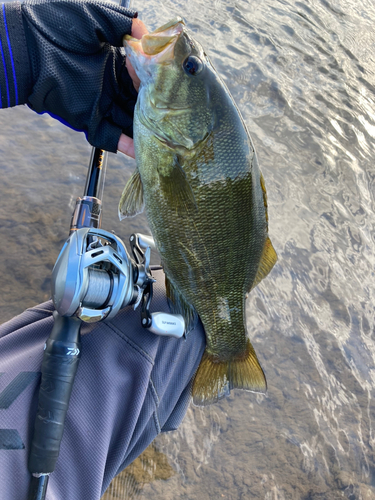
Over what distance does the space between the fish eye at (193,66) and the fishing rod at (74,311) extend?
83 centimetres

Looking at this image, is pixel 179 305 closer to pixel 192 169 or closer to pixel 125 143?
pixel 192 169

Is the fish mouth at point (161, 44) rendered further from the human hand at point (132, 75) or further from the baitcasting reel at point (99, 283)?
the baitcasting reel at point (99, 283)

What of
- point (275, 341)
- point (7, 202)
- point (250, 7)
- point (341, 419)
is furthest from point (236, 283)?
point (250, 7)

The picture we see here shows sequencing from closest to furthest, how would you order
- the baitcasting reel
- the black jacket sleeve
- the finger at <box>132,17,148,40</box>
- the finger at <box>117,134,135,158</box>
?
the baitcasting reel, the black jacket sleeve, the finger at <box>132,17,148,40</box>, the finger at <box>117,134,135,158</box>

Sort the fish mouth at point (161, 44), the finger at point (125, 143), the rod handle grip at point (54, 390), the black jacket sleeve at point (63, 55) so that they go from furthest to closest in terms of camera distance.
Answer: the finger at point (125, 143)
the black jacket sleeve at point (63, 55)
the fish mouth at point (161, 44)
the rod handle grip at point (54, 390)

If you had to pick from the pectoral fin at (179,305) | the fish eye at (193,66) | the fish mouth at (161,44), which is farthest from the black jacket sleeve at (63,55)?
the pectoral fin at (179,305)

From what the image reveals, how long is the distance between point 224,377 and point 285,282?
6.04 ft

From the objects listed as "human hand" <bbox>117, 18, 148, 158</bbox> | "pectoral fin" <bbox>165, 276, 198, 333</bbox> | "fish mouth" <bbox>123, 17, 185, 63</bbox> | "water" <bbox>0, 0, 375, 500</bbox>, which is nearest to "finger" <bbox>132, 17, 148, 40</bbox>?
"human hand" <bbox>117, 18, 148, 158</bbox>

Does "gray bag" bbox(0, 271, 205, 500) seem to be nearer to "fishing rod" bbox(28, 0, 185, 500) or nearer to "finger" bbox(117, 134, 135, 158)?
"fishing rod" bbox(28, 0, 185, 500)

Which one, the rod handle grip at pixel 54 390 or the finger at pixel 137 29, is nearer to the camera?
the rod handle grip at pixel 54 390

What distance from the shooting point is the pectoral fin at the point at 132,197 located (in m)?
1.83

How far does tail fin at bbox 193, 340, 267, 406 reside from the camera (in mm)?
1824

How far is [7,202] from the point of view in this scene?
331 cm

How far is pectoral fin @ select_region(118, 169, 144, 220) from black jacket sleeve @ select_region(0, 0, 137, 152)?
556 millimetres
